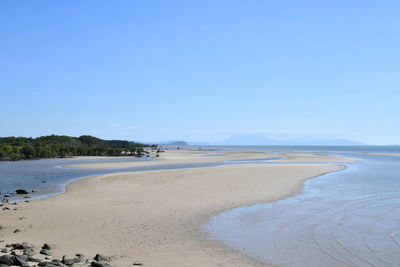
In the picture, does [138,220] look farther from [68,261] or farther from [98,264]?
[98,264]

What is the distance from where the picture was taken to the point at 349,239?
12.2 metres

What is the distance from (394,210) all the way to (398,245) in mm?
6706

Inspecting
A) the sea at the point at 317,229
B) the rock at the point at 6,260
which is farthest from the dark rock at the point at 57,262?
the sea at the point at 317,229

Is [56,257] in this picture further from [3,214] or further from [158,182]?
[158,182]

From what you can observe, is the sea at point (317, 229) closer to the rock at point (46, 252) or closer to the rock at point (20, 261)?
the rock at point (46, 252)

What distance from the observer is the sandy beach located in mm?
10398

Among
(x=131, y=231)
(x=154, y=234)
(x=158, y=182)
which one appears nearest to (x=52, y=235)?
(x=131, y=231)

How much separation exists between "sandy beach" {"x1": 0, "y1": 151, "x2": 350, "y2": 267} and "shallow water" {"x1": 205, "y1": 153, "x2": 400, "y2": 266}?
1.00 meters

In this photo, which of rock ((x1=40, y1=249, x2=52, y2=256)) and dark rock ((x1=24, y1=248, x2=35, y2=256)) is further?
rock ((x1=40, y1=249, x2=52, y2=256))

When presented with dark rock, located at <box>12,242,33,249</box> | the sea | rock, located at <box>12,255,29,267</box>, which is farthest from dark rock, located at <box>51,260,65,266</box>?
the sea

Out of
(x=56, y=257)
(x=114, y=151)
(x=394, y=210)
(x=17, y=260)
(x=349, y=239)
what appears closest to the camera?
(x=17, y=260)

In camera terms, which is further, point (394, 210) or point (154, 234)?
point (394, 210)

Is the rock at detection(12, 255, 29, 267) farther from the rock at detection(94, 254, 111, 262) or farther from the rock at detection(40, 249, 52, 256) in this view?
the rock at detection(94, 254, 111, 262)

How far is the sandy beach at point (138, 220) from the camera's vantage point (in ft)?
34.1
